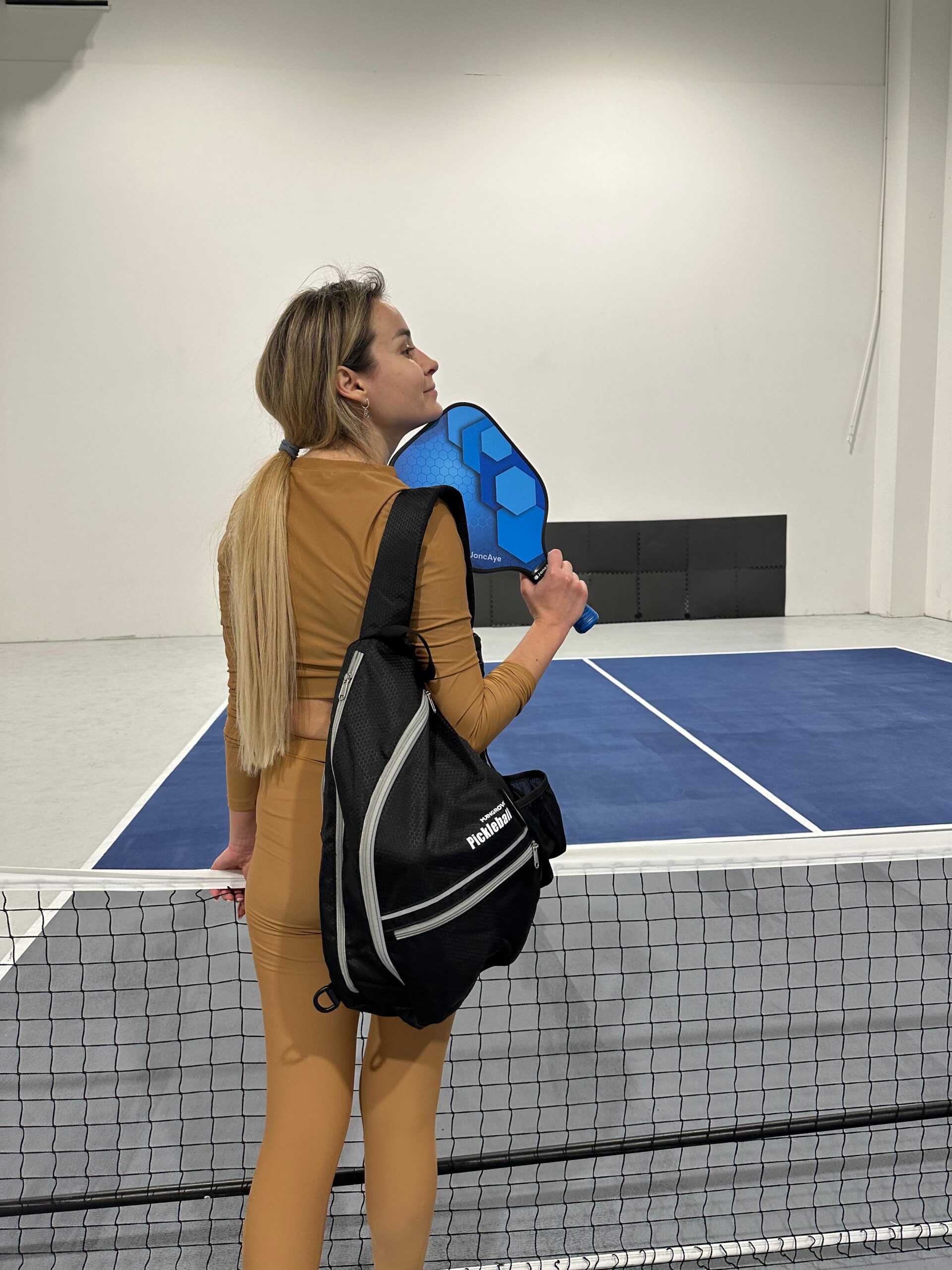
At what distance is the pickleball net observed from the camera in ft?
6.14

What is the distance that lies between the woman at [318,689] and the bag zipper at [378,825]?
0.25 ft

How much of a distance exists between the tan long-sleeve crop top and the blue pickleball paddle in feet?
1.30

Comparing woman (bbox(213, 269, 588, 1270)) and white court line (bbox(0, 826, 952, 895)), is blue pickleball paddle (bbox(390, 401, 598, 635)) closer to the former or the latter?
woman (bbox(213, 269, 588, 1270))

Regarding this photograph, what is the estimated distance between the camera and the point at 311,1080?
127 cm

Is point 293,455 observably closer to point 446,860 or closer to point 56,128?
point 446,860

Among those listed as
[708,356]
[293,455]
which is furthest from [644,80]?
[293,455]

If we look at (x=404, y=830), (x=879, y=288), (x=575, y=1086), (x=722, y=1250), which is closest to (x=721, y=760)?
(x=575, y=1086)

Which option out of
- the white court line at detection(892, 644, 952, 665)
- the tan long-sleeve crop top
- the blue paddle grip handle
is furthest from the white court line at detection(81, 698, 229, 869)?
the white court line at detection(892, 644, 952, 665)

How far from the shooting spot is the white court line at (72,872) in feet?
5.96

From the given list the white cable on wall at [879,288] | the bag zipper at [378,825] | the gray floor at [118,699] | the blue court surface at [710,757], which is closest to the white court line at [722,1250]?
the bag zipper at [378,825]

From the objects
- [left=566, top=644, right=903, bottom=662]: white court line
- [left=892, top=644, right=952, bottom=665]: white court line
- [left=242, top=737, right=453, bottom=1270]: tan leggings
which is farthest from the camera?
[left=566, top=644, right=903, bottom=662]: white court line

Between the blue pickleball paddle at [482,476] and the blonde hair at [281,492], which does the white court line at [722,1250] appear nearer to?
the blonde hair at [281,492]

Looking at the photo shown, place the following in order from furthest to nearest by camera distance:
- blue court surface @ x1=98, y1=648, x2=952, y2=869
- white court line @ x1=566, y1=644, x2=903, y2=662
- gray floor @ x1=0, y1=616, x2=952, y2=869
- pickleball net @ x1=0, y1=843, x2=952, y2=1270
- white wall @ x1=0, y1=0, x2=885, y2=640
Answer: white wall @ x1=0, y1=0, x2=885, y2=640
white court line @ x1=566, y1=644, x2=903, y2=662
gray floor @ x1=0, y1=616, x2=952, y2=869
blue court surface @ x1=98, y1=648, x2=952, y2=869
pickleball net @ x1=0, y1=843, x2=952, y2=1270

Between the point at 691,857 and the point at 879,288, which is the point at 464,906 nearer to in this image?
the point at 691,857
